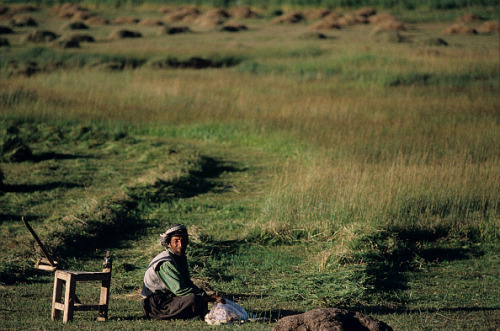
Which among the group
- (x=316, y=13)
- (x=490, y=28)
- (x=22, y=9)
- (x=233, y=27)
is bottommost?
(x=22, y=9)

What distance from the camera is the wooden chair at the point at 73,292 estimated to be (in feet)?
24.4

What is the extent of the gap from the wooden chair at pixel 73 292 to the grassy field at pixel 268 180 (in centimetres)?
20

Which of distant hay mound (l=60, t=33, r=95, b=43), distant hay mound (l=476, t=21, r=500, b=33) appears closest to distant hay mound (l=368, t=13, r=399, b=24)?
distant hay mound (l=476, t=21, r=500, b=33)

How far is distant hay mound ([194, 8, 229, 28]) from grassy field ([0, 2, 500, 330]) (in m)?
22.1

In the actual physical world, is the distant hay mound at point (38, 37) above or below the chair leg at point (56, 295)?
below

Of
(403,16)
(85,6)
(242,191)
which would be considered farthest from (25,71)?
(85,6)

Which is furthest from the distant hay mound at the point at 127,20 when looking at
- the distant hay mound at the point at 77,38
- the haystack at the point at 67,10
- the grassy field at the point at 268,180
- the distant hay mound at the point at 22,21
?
the grassy field at the point at 268,180

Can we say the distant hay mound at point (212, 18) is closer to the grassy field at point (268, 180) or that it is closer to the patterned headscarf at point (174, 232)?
the grassy field at point (268, 180)

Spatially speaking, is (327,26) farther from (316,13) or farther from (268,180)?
(268,180)

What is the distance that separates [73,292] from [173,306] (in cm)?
111

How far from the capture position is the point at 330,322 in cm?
615

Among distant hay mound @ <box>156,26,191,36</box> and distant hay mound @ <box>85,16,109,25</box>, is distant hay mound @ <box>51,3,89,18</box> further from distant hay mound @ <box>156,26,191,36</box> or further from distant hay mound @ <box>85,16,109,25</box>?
distant hay mound @ <box>156,26,191,36</box>

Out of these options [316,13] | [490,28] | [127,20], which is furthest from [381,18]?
[127,20]

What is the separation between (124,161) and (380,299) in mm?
10685
